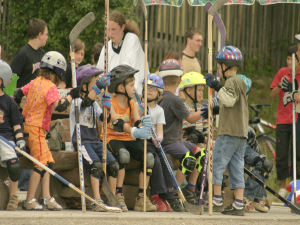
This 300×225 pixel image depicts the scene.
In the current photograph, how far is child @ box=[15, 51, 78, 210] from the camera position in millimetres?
7863

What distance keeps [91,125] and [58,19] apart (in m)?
5.60

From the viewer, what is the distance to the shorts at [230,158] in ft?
27.7

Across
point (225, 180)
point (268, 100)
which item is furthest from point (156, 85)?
point (268, 100)

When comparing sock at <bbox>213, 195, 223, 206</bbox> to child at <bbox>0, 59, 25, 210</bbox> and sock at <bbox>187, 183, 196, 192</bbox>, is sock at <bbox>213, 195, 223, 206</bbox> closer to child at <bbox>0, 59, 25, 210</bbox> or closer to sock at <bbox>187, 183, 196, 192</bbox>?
sock at <bbox>187, 183, 196, 192</bbox>

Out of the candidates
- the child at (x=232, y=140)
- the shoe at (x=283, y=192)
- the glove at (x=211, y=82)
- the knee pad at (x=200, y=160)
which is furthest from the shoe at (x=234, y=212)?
→ the shoe at (x=283, y=192)

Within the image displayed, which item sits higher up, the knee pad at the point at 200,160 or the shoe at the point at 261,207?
the knee pad at the point at 200,160

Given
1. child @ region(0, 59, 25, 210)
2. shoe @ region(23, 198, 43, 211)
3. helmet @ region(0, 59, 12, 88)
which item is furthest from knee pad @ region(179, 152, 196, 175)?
helmet @ region(0, 59, 12, 88)

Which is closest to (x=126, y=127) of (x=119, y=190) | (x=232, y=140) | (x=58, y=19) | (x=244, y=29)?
(x=119, y=190)

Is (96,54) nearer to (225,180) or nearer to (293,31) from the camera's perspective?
(225,180)

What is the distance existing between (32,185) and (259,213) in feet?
8.95

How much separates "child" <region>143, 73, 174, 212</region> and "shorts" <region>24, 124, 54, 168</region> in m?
1.29

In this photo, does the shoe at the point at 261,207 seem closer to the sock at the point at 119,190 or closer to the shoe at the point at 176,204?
the shoe at the point at 176,204

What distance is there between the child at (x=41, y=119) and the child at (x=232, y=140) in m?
1.59

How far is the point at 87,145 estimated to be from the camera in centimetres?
830
